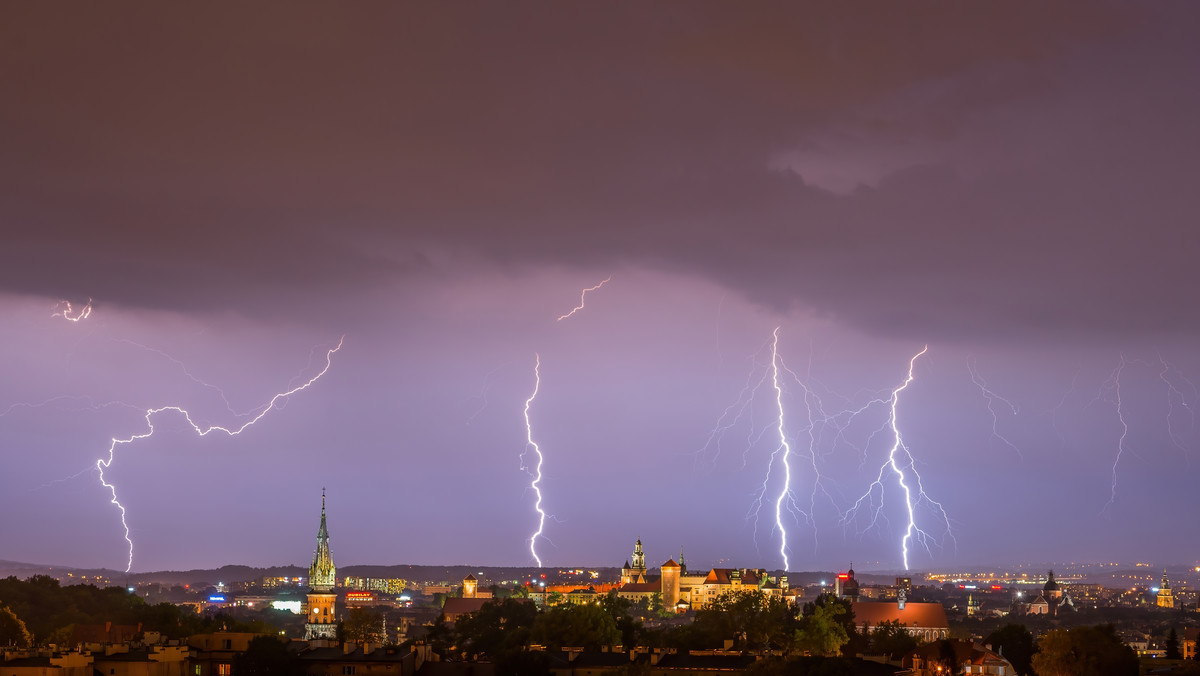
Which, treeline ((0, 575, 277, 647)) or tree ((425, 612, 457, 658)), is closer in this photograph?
treeline ((0, 575, 277, 647))

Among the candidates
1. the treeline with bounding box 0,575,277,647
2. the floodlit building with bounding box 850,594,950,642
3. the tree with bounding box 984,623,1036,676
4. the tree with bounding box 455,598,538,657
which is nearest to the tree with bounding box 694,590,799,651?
the tree with bounding box 455,598,538,657

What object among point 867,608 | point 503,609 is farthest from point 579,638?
point 867,608

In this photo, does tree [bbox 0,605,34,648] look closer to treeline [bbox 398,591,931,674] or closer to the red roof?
treeline [bbox 398,591,931,674]

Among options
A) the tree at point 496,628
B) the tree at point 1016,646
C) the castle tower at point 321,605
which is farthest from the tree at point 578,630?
the castle tower at point 321,605

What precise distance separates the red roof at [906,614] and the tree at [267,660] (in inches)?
3620

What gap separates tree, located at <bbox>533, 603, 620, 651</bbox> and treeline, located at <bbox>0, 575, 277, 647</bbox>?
2132cm

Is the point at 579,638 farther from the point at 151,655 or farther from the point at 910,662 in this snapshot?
the point at 151,655

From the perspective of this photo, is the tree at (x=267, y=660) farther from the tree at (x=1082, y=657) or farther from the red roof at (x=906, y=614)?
the red roof at (x=906, y=614)

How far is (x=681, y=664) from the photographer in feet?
309

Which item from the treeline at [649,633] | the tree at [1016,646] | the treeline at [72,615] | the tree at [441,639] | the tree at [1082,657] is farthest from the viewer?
the tree at [441,639]

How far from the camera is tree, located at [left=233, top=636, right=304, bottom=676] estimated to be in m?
84.1

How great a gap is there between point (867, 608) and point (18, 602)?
8694cm

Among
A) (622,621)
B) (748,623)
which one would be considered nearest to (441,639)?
(622,621)

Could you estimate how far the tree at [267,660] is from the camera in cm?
8406
